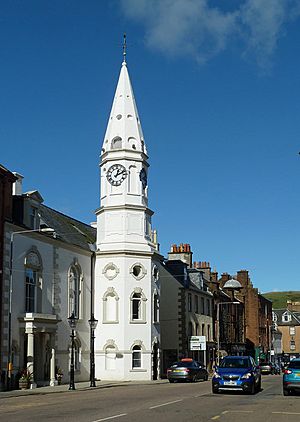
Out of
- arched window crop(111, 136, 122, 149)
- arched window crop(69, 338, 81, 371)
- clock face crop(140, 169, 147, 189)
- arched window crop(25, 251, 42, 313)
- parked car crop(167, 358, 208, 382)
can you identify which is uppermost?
arched window crop(111, 136, 122, 149)

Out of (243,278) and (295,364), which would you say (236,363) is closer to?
(295,364)

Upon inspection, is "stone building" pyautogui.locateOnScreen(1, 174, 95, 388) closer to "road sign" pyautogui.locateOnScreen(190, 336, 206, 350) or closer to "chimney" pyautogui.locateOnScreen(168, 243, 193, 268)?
"road sign" pyautogui.locateOnScreen(190, 336, 206, 350)

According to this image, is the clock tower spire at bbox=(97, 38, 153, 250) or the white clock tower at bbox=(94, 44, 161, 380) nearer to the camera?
the white clock tower at bbox=(94, 44, 161, 380)

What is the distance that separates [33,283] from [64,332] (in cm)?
478

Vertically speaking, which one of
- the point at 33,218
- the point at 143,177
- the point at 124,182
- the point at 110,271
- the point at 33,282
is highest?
the point at 143,177

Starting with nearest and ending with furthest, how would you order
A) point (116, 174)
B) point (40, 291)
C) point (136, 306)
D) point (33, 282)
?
point (33, 282) → point (40, 291) → point (136, 306) → point (116, 174)

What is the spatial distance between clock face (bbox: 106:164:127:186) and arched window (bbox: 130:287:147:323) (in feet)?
26.5

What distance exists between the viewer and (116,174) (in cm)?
4884

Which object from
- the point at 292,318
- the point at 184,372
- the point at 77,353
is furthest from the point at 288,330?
the point at 77,353

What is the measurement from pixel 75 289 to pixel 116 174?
9413mm

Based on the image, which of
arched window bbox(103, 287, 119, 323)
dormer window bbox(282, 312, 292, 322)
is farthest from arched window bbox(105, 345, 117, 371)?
dormer window bbox(282, 312, 292, 322)

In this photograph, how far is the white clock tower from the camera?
45875 millimetres

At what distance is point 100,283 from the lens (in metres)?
47.2

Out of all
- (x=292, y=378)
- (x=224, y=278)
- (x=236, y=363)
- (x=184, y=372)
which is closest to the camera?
(x=292, y=378)
